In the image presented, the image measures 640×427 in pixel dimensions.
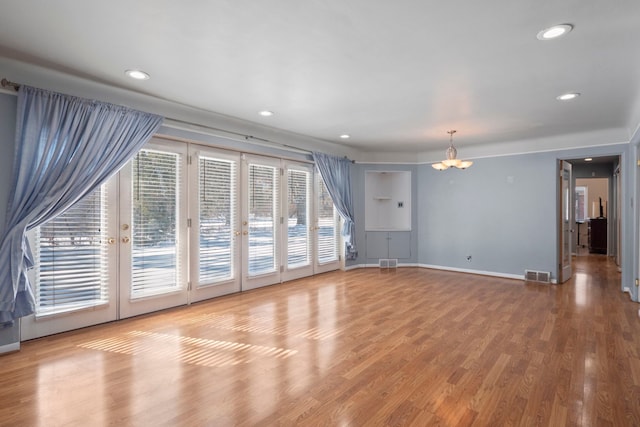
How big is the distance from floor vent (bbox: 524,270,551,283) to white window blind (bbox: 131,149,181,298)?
19.3ft

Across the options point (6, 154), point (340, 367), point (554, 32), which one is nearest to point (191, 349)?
point (340, 367)

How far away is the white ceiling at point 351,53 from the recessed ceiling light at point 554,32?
52 millimetres

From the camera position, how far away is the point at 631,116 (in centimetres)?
447

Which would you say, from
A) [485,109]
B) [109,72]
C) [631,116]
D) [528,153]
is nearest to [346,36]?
[109,72]

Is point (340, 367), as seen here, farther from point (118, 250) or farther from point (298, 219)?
point (298, 219)

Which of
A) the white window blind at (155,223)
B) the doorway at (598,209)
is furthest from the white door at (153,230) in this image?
the doorway at (598,209)

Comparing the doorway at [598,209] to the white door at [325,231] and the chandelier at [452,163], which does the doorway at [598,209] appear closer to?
the chandelier at [452,163]

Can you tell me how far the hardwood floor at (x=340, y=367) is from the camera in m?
2.11

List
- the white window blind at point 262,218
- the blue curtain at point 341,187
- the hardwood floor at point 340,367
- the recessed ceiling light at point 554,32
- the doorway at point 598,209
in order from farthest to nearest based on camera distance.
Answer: the doorway at point 598,209
the blue curtain at point 341,187
the white window blind at point 262,218
the recessed ceiling light at point 554,32
the hardwood floor at point 340,367

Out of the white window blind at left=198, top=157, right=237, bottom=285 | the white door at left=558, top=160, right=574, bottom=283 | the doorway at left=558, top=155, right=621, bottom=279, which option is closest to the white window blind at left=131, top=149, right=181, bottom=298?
the white window blind at left=198, top=157, right=237, bottom=285

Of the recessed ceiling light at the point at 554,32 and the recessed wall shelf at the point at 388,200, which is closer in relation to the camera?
the recessed ceiling light at the point at 554,32

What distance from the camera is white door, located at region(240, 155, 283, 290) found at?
5.22m

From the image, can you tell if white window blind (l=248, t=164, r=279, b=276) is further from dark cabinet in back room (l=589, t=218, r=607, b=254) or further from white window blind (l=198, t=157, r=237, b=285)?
dark cabinet in back room (l=589, t=218, r=607, b=254)

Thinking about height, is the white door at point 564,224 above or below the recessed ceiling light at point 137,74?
below
